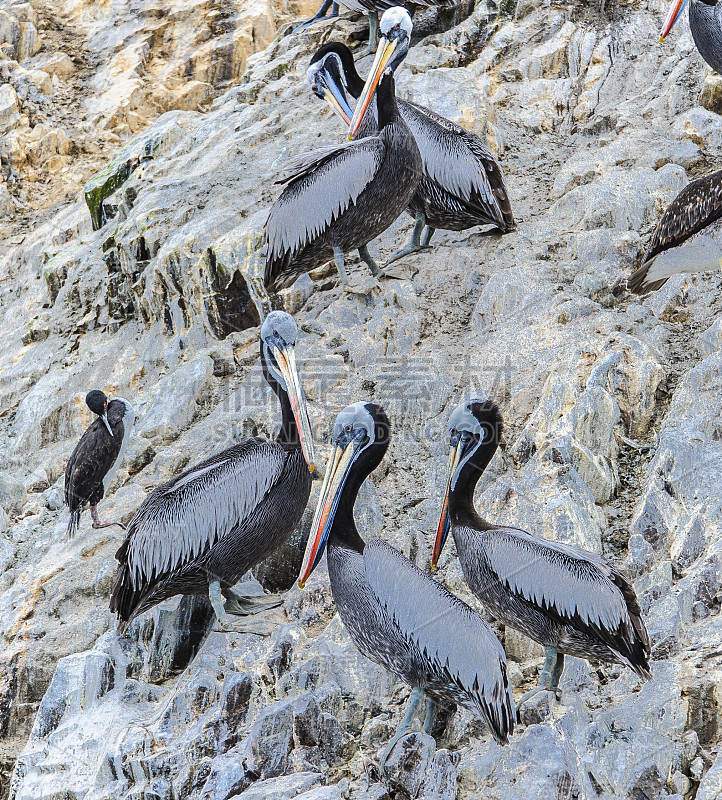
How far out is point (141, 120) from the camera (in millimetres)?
11078

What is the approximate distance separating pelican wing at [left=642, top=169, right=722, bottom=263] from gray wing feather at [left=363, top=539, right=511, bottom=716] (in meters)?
2.69

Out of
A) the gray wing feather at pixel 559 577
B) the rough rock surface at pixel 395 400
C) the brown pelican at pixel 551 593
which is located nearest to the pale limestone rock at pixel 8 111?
the rough rock surface at pixel 395 400

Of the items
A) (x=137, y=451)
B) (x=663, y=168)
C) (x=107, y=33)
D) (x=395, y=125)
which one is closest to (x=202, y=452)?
(x=137, y=451)

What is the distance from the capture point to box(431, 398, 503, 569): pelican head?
4430mm

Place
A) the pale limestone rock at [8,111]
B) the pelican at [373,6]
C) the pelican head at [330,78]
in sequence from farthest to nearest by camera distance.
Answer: the pale limestone rock at [8,111], the pelican at [373,6], the pelican head at [330,78]

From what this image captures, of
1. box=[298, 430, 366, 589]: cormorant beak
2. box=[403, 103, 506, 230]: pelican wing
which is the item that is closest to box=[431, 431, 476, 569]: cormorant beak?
box=[298, 430, 366, 589]: cormorant beak

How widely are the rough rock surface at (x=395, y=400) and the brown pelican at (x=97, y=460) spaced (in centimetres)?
17

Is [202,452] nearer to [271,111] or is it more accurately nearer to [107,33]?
[271,111]

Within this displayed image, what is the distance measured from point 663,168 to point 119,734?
502 centimetres


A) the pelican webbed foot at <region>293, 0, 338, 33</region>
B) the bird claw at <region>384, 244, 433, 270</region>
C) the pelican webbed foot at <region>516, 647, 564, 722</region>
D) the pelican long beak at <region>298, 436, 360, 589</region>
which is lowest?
the pelican webbed foot at <region>516, 647, 564, 722</region>

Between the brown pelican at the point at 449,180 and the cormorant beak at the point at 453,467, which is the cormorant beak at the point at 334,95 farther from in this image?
the cormorant beak at the point at 453,467

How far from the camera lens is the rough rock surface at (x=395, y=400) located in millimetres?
4176

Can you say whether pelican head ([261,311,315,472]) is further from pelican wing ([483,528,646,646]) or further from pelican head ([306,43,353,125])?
pelican head ([306,43,353,125])

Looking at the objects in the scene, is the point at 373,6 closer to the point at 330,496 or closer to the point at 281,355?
the point at 281,355
